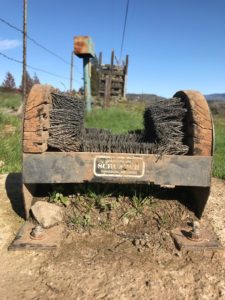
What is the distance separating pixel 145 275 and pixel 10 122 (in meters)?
7.71

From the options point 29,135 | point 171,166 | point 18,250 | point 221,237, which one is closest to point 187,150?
point 171,166

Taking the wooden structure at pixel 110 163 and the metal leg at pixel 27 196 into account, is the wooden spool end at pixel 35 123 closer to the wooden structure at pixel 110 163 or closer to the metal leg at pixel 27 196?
the wooden structure at pixel 110 163

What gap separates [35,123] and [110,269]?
60.3 inches

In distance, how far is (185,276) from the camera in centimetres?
275

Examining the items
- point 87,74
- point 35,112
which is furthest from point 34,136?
point 87,74

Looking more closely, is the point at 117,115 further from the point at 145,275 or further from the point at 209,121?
the point at 145,275

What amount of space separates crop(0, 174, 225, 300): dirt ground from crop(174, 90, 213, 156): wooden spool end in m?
0.93

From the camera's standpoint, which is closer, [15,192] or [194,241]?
[194,241]

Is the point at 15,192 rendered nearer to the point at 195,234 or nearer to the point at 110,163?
the point at 110,163

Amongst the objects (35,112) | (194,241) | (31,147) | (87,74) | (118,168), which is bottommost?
(194,241)

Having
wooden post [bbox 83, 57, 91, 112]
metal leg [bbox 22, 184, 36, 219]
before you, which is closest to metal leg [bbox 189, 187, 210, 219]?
metal leg [bbox 22, 184, 36, 219]

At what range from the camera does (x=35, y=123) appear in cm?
324

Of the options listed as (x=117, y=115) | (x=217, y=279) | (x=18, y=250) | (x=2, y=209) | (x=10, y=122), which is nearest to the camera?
(x=217, y=279)

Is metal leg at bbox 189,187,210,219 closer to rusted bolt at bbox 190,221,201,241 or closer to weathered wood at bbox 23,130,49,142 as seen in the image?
rusted bolt at bbox 190,221,201,241
